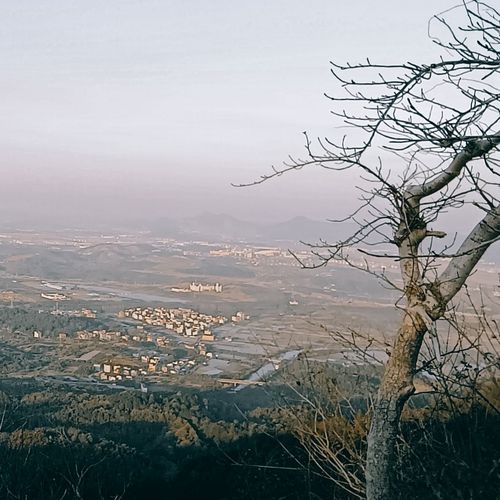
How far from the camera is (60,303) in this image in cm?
2545

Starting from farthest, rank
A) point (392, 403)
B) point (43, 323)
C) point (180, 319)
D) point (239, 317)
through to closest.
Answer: point (180, 319) < point (43, 323) < point (239, 317) < point (392, 403)

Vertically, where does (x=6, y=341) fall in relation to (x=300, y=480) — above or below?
below

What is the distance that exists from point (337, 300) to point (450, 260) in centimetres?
1493

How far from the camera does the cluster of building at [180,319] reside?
2131cm

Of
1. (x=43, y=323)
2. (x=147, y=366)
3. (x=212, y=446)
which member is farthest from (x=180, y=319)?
(x=212, y=446)

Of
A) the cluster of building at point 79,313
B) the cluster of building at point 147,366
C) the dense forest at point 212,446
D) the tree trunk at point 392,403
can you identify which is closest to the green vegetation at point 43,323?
the cluster of building at point 79,313

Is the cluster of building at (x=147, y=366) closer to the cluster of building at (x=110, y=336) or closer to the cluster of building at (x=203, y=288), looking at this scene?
the cluster of building at (x=110, y=336)

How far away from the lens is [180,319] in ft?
73.7

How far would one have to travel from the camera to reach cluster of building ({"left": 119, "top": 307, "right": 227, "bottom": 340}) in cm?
2131

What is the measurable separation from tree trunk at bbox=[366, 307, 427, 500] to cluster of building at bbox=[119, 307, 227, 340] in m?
18.4

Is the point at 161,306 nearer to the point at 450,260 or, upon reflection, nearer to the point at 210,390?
the point at 210,390

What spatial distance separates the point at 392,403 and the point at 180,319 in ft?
68.6

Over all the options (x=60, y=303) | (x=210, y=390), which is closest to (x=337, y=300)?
(x=210, y=390)

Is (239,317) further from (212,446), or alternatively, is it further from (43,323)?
(212,446)
